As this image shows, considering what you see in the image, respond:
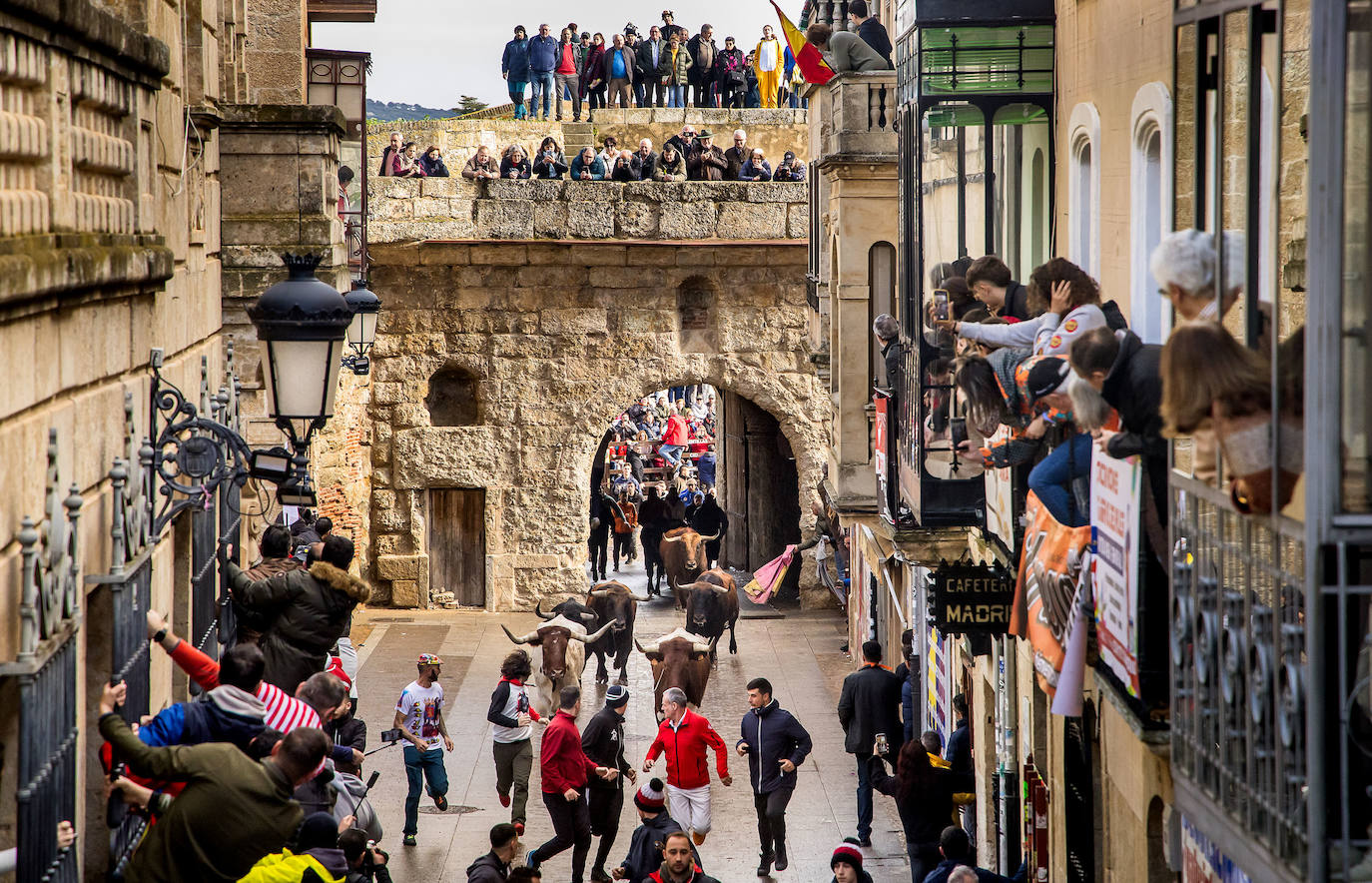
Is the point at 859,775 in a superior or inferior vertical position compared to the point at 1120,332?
inferior

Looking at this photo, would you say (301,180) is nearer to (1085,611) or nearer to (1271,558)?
(1085,611)

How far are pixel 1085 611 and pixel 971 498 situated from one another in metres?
4.29

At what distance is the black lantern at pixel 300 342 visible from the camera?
7.75 meters

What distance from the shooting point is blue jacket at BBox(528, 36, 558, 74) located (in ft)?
99.7

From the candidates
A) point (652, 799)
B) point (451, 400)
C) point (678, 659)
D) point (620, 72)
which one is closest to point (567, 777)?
point (652, 799)

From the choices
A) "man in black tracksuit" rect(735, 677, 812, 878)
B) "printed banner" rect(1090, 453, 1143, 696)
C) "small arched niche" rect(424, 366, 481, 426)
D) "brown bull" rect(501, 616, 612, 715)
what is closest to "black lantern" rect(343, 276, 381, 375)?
"brown bull" rect(501, 616, 612, 715)

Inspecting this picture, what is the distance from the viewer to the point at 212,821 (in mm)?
5848

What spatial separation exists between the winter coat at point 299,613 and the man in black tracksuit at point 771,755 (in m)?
4.62

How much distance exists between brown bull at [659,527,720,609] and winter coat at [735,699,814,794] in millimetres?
9746

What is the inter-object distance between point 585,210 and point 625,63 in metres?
6.93

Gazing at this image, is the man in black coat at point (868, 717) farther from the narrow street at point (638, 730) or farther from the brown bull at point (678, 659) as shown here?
the brown bull at point (678, 659)

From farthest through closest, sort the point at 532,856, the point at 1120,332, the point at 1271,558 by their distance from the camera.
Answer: the point at 532,856 < the point at 1120,332 < the point at 1271,558

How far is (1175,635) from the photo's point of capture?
5.75 metres

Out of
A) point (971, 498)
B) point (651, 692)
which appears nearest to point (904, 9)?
point (971, 498)
